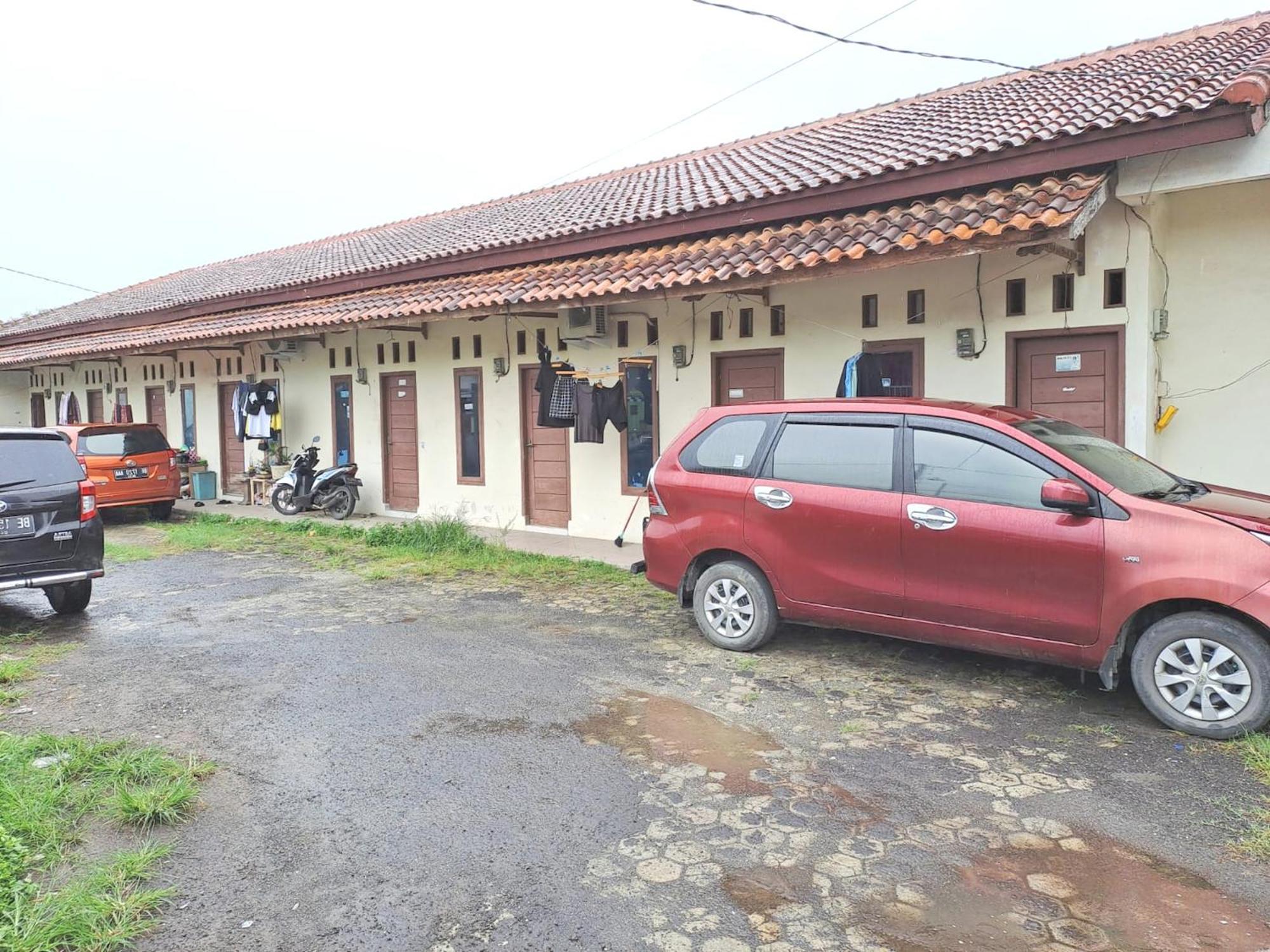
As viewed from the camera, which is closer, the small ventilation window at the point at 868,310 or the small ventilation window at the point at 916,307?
the small ventilation window at the point at 916,307

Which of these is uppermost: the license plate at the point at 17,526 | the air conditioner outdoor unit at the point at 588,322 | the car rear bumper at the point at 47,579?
the air conditioner outdoor unit at the point at 588,322

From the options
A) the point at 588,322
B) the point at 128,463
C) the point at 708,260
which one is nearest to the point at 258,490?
the point at 128,463

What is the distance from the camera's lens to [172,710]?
4.91 meters

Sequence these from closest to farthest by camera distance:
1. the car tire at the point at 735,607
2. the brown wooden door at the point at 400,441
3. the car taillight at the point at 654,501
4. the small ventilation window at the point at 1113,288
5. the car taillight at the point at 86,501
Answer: the car tire at the point at 735,607, the car taillight at the point at 654,501, the car taillight at the point at 86,501, the small ventilation window at the point at 1113,288, the brown wooden door at the point at 400,441

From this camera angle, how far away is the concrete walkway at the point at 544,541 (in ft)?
31.8

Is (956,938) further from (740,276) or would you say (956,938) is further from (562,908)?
(740,276)

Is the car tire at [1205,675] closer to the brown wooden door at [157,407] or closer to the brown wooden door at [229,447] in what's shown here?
the brown wooden door at [229,447]

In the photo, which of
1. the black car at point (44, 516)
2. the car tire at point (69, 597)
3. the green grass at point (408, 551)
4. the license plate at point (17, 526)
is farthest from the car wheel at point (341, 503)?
the license plate at point (17, 526)

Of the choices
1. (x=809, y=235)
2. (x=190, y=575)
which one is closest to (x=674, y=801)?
(x=809, y=235)

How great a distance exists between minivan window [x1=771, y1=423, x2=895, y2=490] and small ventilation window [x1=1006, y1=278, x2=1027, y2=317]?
3222mm

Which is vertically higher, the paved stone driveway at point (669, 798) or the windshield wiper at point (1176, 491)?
the windshield wiper at point (1176, 491)

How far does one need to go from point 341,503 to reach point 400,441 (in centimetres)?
133

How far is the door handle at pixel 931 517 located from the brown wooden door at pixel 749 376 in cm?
419

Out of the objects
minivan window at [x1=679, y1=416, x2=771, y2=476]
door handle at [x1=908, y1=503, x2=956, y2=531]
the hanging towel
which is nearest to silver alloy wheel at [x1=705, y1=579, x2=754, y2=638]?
minivan window at [x1=679, y1=416, x2=771, y2=476]
